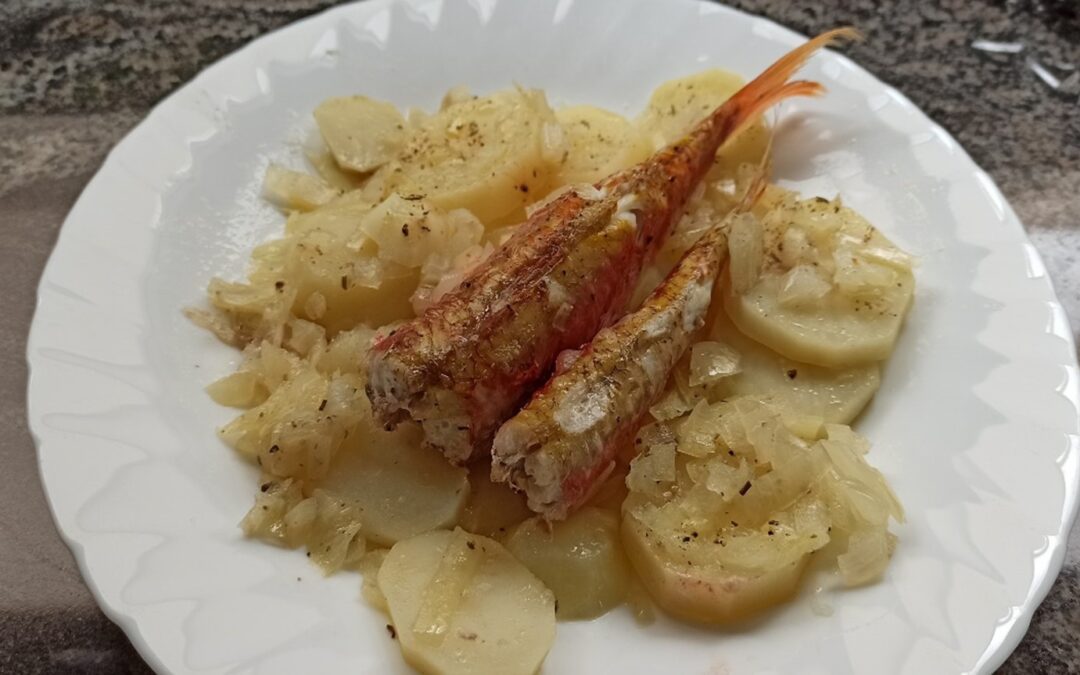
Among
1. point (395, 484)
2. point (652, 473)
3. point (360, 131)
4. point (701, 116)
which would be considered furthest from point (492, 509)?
point (701, 116)

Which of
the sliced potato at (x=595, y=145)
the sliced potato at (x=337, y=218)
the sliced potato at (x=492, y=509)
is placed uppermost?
the sliced potato at (x=595, y=145)

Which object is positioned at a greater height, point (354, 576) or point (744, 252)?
point (744, 252)

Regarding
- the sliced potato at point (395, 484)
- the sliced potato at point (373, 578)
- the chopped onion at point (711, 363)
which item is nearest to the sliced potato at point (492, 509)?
the sliced potato at point (395, 484)

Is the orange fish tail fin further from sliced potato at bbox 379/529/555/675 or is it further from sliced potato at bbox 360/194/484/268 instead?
sliced potato at bbox 379/529/555/675

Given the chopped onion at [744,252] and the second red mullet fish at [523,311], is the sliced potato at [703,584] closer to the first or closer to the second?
the second red mullet fish at [523,311]

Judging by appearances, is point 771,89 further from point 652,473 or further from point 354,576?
point 354,576

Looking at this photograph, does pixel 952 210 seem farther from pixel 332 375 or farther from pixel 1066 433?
pixel 332 375

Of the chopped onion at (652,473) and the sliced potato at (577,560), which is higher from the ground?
the chopped onion at (652,473)

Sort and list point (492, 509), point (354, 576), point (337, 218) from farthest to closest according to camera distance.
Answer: point (337, 218), point (492, 509), point (354, 576)
